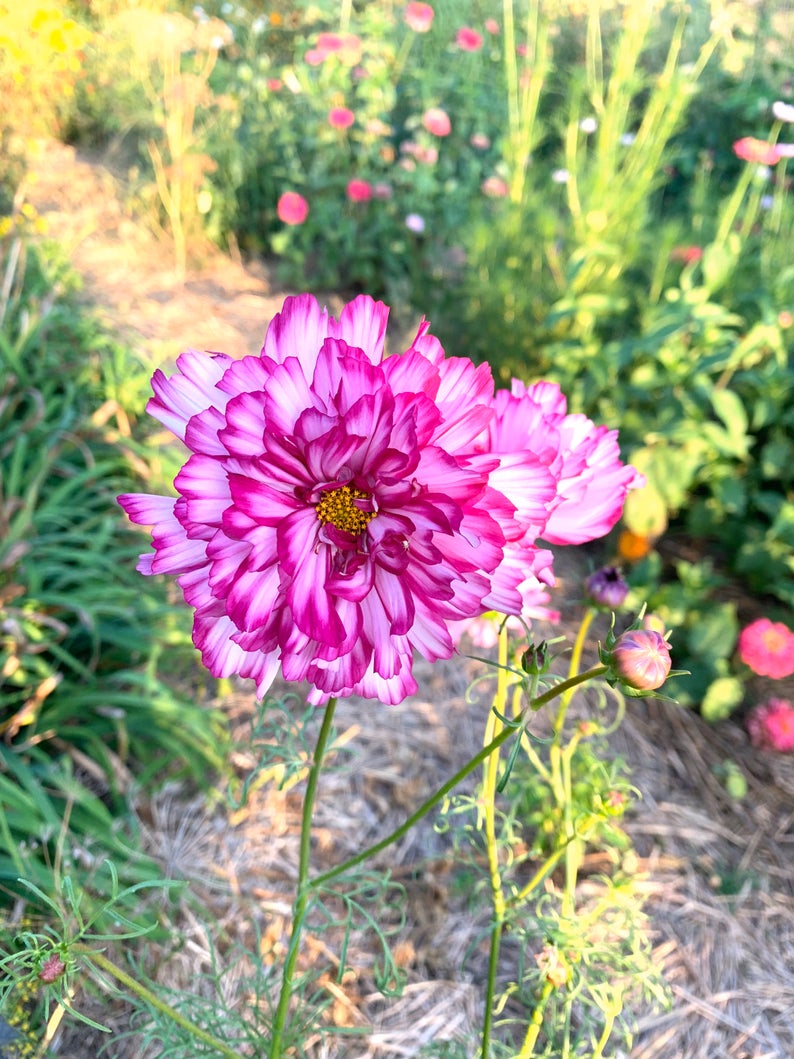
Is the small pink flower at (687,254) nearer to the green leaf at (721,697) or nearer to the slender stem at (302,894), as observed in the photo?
the green leaf at (721,697)

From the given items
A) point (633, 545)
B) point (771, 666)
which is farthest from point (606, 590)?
point (633, 545)

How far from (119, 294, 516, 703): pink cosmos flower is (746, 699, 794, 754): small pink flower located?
149cm

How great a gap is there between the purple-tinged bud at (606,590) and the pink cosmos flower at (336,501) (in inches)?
10.9

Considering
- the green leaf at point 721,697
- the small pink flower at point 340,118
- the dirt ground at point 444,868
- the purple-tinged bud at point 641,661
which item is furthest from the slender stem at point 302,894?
the small pink flower at point 340,118

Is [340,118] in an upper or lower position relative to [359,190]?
upper

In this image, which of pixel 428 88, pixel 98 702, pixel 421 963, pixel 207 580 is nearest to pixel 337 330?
pixel 207 580

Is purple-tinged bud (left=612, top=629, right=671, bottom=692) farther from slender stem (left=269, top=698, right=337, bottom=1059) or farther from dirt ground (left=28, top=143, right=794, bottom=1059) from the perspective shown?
dirt ground (left=28, top=143, right=794, bottom=1059)

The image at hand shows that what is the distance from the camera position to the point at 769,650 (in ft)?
5.73

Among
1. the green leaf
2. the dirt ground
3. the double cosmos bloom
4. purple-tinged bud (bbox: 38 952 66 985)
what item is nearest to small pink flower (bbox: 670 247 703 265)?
the green leaf

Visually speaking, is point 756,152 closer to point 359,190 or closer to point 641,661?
point 359,190

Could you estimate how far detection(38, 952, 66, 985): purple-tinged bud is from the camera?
22.9 inches

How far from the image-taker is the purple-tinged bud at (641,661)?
0.55 meters

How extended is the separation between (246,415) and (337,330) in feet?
0.36

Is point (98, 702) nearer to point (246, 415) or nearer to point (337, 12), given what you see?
point (246, 415)
